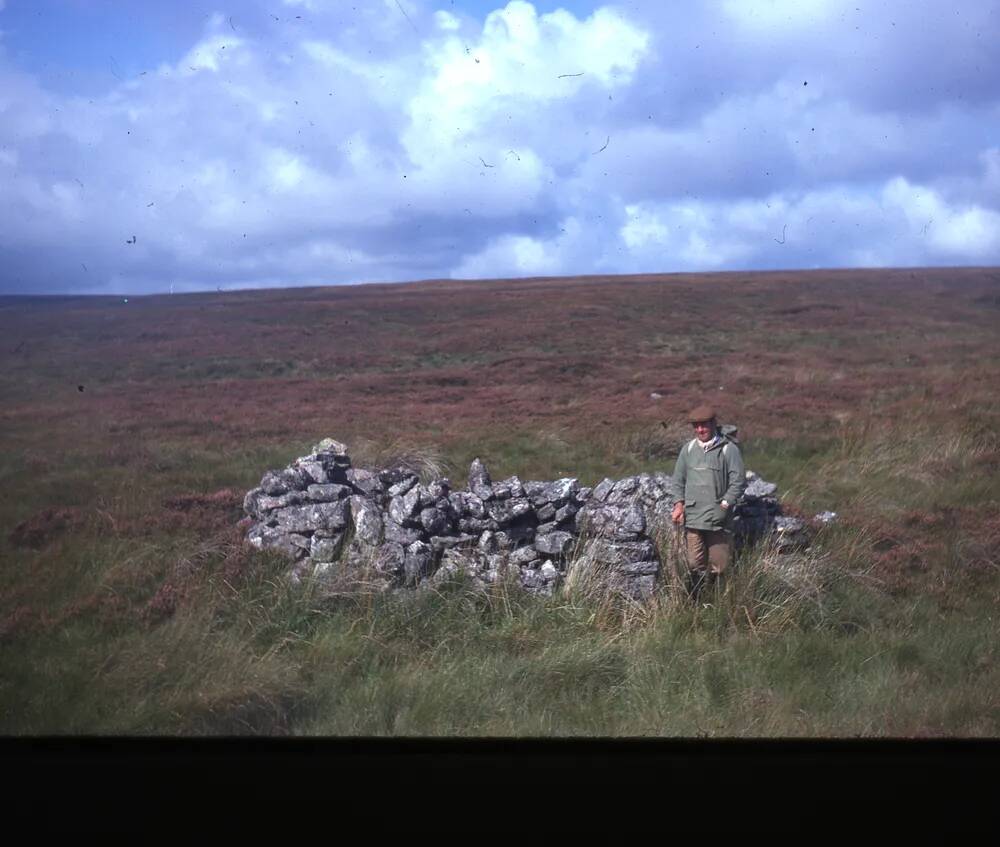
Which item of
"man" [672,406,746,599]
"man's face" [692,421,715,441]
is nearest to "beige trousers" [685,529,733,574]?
"man" [672,406,746,599]

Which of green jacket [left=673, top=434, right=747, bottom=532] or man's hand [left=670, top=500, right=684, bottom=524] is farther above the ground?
green jacket [left=673, top=434, right=747, bottom=532]

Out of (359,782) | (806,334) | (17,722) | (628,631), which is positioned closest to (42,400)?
(17,722)

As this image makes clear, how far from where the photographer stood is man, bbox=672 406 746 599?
7.12 metres

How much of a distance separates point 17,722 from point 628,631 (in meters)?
3.75

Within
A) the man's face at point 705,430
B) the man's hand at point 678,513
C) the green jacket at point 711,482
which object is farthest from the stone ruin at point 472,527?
the man's face at point 705,430

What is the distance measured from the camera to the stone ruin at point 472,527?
23.2 ft

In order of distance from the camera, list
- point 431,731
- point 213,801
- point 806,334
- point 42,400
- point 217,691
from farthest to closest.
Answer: point 806,334 → point 42,400 → point 217,691 → point 431,731 → point 213,801

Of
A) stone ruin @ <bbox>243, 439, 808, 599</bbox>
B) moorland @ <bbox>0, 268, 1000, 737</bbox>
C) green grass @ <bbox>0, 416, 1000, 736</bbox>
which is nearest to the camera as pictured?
green grass @ <bbox>0, 416, 1000, 736</bbox>

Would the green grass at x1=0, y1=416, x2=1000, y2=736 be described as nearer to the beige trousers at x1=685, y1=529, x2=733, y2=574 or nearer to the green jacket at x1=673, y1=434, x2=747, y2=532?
the beige trousers at x1=685, y1=529, x2=733, y2=574

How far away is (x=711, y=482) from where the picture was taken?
7.17 metres

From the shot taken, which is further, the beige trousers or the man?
the beige trousers

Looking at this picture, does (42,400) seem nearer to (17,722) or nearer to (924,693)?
(17,722)

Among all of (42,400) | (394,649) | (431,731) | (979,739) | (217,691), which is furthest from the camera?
(42,400)

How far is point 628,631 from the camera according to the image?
6.39m
